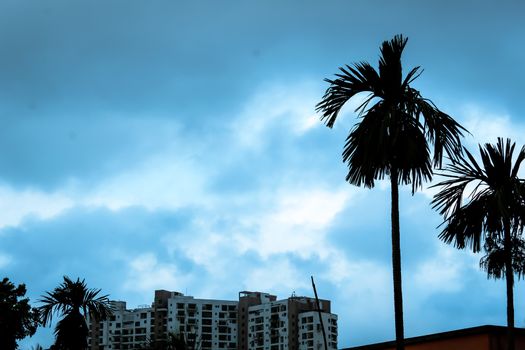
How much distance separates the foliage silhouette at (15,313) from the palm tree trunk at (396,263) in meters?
36.2

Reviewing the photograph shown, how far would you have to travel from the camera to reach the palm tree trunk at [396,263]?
70.6 ft

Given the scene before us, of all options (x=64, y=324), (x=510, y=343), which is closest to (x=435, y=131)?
(x=510, y=343)

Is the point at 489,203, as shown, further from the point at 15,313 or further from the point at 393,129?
the point at 15,313

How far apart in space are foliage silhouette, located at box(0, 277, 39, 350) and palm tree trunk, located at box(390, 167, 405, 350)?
36.2 metres

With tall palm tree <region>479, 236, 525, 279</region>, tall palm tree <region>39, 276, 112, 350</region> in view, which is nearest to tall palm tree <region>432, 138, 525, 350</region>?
tall palm tree <region>479, 236, 525, 279</region>

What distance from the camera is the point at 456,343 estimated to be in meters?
27.7

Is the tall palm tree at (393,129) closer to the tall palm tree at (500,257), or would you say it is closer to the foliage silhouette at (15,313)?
the tall palm tree at (500,257)

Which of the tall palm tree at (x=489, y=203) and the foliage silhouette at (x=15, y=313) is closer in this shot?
the tall palm tree at (x=489, y=203)

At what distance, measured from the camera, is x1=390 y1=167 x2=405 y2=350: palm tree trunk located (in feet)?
70.6

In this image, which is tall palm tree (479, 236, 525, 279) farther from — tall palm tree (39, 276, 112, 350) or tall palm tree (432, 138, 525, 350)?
tall palm tree (39, 276, 112, 350)

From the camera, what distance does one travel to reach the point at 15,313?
2189 inches

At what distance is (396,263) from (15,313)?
3897cm

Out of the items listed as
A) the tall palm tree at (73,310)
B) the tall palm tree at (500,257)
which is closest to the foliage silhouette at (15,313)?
the tall palm tree at (73,310)

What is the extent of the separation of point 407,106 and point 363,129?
134 centimetres
